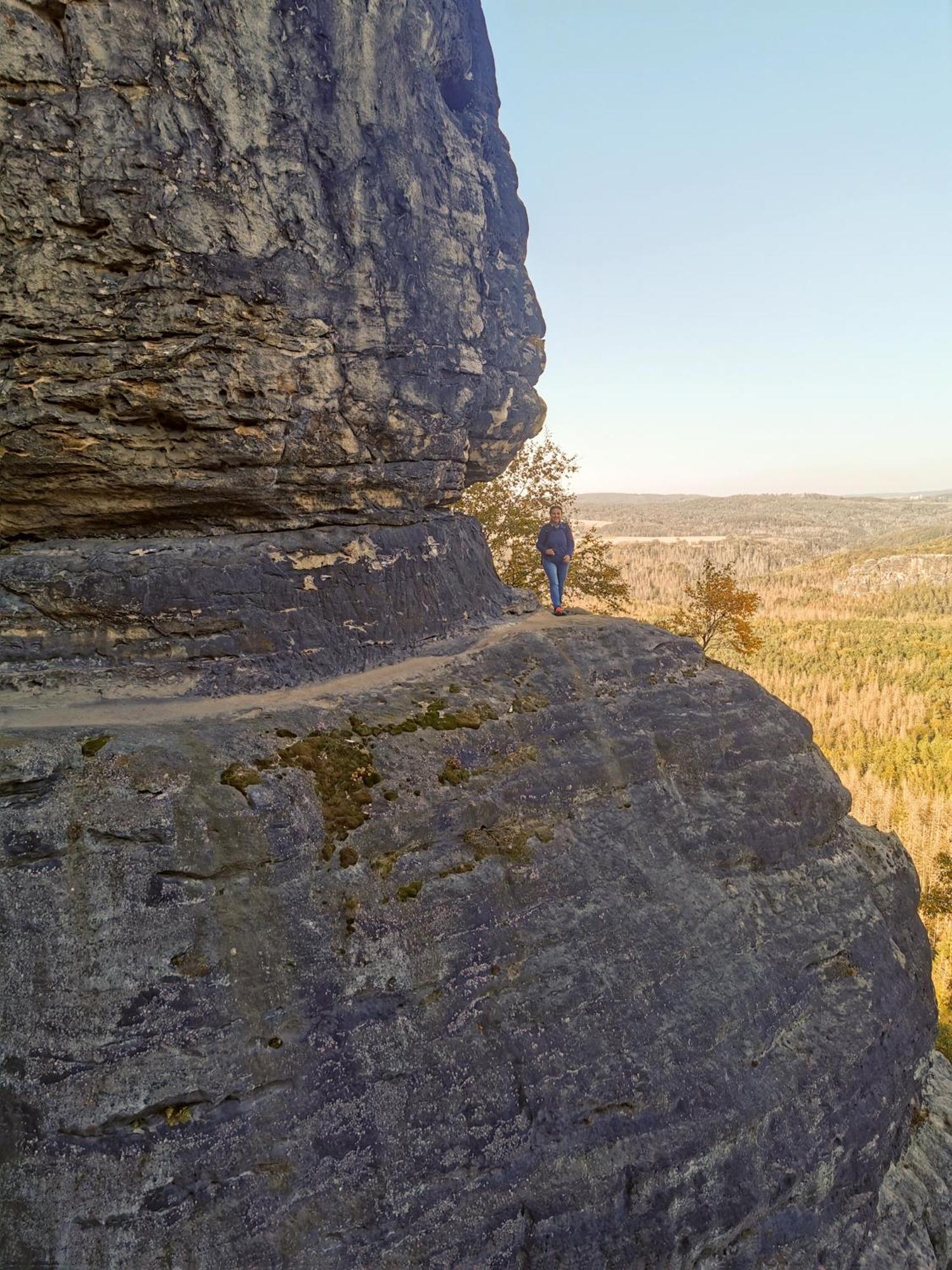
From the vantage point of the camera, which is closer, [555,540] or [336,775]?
[336,775]

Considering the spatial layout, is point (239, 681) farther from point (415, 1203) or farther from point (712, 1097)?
point (712, 1097)

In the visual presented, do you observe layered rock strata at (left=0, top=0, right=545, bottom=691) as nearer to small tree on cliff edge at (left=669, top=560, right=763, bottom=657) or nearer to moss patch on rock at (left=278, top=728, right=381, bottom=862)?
moss patch on rock at (left=278, top=728, right=381, bottom=862)

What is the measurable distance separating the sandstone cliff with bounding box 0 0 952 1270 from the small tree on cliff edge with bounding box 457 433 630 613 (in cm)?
1758

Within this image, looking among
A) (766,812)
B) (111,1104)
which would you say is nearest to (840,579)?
(766,812)

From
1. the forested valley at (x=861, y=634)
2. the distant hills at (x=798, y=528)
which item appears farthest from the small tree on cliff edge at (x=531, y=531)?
the distant hills at (x=798, y=528)

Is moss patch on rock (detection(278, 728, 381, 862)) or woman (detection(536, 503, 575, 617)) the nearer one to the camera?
moss patch on rock (detection(278, 728, 381, 862))

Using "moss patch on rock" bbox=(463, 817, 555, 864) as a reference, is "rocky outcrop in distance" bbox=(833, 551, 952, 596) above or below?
below

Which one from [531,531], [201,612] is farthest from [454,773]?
[531,531]

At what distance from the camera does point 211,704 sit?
10688mm

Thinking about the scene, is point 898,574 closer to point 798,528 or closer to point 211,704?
point 798,528

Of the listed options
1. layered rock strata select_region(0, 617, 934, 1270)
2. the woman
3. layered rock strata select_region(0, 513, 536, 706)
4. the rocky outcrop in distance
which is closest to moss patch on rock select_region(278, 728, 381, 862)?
layered rock strata select_region(0, 617, 934, 1270)

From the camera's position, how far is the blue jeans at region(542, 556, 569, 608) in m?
16.9

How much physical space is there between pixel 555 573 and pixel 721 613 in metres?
23.5

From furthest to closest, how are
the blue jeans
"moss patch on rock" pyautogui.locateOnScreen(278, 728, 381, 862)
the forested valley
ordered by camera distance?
the forested valley < the blue jeans < "moss patch on rock" pyautogui.locateOnScreen(278, 728, 381, 862)
